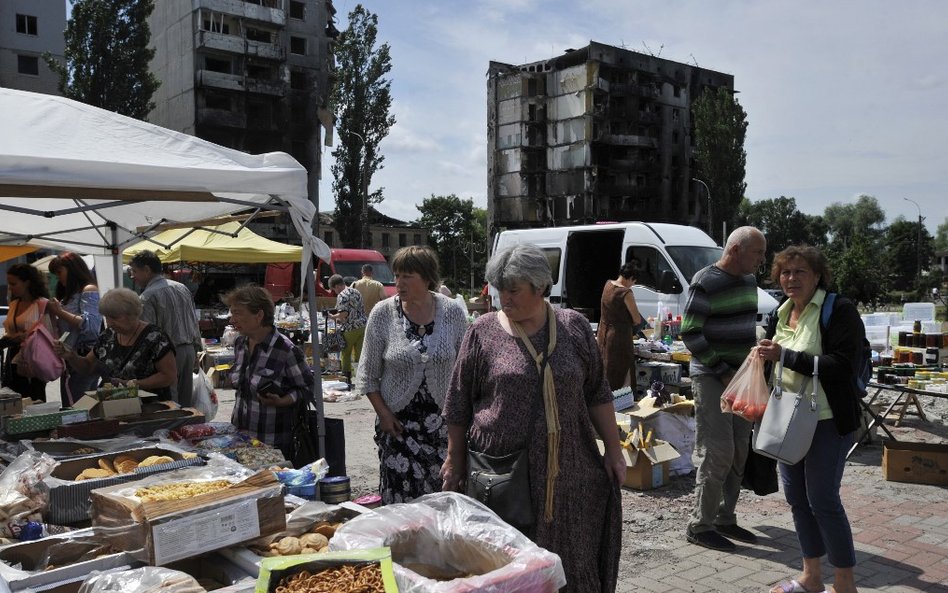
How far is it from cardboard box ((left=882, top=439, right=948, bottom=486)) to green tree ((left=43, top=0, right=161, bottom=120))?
33.5m

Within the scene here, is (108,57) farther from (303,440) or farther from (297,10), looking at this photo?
(303,440)

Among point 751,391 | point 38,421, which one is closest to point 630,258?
point 751,391

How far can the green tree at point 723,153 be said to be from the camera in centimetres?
5197

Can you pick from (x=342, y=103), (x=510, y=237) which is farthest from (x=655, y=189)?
(x=510, y=237)

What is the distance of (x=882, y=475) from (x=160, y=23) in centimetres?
5093

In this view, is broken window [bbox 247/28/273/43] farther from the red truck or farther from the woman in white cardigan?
the woman in white cardigan

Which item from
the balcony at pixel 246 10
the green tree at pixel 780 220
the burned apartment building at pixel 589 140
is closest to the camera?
the balcony at pixel 246 10

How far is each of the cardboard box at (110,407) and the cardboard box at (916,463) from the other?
18.4ft

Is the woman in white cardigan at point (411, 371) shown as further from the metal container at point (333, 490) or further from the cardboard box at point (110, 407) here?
the cardboard box at point (110, 407)

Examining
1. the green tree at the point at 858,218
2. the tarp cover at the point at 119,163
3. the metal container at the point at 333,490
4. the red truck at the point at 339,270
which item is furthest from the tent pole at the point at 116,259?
the green tree at the point at 858,218

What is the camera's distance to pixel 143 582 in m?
2.00

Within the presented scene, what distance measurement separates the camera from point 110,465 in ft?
10.5

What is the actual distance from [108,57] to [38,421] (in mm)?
34228

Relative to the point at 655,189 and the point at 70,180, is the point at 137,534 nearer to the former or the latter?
the point at 70,180
